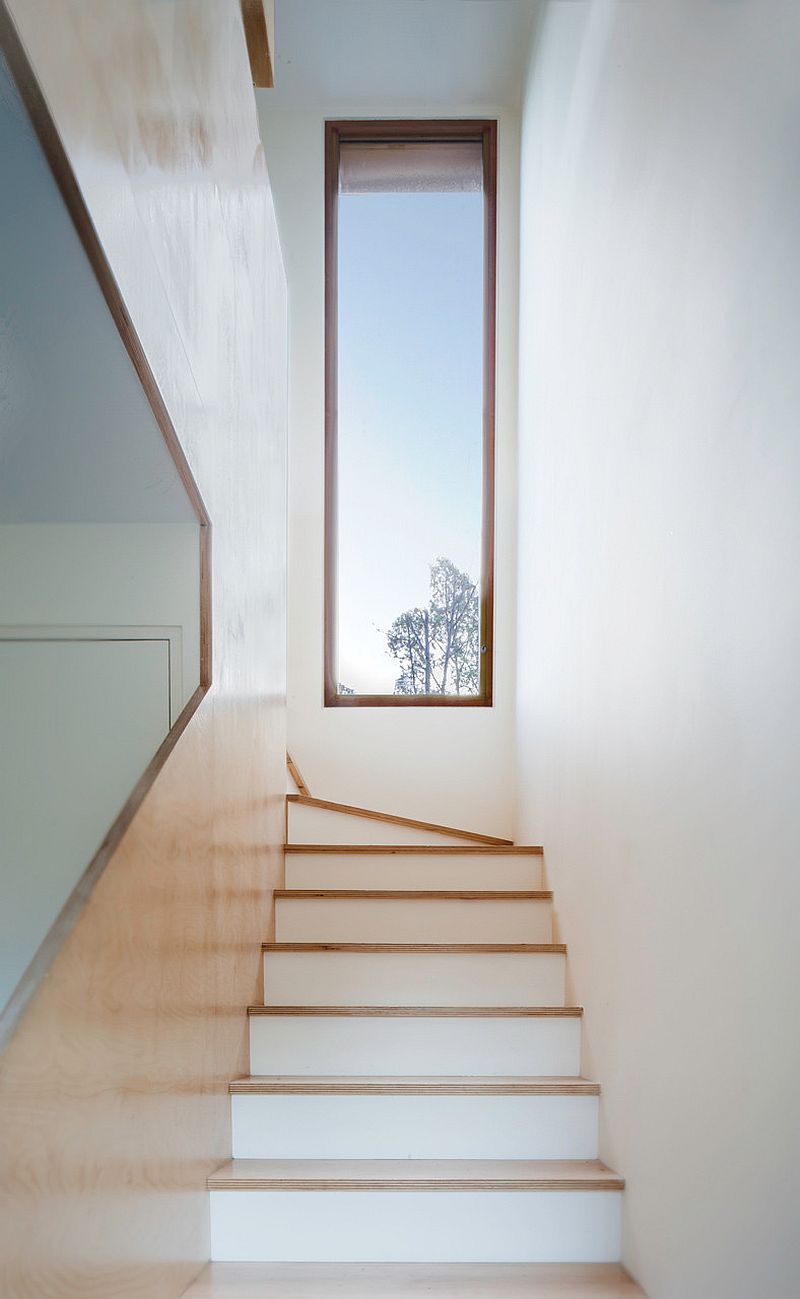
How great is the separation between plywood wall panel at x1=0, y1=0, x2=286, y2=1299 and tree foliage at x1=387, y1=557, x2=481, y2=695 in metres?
1.66

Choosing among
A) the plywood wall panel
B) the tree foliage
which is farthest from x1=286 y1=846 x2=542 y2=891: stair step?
the tree foliage

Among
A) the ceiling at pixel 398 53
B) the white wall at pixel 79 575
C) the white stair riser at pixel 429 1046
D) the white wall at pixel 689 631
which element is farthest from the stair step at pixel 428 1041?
the ceiling at pixel 398 53

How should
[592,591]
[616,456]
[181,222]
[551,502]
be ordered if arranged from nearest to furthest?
[181,222], [616,456], [592,591], [551,502]

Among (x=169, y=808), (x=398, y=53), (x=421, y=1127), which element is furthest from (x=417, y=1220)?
(x=398, y=53)

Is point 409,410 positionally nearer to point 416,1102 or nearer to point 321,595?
point 321,595

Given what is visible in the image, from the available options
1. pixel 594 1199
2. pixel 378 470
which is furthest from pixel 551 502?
pixel 594 1199

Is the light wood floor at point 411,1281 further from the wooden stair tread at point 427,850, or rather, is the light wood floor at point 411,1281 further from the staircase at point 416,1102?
the wooden stair tread at point 427,850

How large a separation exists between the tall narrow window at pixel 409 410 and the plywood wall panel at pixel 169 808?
1.65 m

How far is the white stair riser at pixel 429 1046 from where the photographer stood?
2.45m

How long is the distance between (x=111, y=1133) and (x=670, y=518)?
1.28m

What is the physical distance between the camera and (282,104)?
468 centimetres

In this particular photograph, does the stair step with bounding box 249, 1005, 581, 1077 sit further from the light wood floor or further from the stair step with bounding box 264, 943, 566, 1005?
the light wood floor

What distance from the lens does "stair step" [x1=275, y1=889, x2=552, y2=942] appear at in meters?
3.04

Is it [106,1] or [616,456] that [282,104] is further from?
[106,1]
